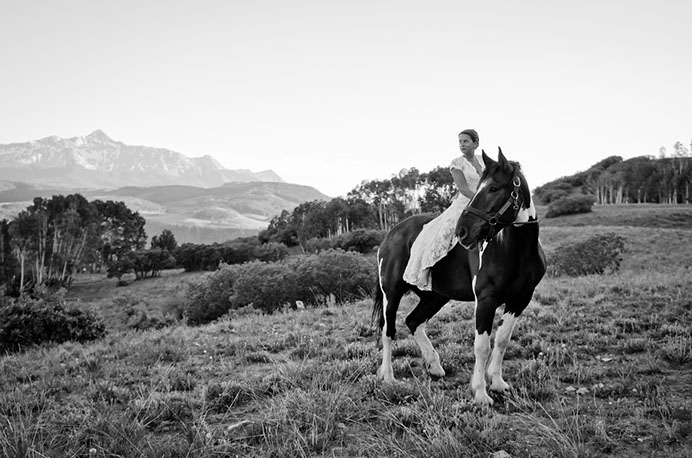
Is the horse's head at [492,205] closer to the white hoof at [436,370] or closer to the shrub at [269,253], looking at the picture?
the white hoof at [436,370]

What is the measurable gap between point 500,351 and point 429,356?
1.23m

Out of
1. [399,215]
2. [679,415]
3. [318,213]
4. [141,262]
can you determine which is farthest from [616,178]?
[679,415]

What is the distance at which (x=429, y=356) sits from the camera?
621cm

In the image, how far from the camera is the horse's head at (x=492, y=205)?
475 cm

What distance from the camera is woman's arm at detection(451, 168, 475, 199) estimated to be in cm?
552

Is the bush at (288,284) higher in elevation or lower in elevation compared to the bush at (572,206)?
lower

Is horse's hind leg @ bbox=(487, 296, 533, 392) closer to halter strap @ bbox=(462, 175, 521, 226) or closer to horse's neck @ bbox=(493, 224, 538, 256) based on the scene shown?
horse's neck @ bbox=(493, 224, 538, 256)

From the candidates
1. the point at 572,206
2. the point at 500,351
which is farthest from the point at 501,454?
the point at 572,206

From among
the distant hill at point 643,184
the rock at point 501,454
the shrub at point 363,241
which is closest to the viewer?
the rock at point 501,454

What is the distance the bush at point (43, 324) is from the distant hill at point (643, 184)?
293ft

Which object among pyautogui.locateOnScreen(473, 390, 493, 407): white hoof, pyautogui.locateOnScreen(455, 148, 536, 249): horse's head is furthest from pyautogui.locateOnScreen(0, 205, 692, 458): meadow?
pyautogui.locateOnScreen(455, 148, 536, 249): horse's head

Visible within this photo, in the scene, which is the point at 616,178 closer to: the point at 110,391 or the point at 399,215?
the point at 399,215

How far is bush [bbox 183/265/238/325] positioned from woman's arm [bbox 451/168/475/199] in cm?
2446

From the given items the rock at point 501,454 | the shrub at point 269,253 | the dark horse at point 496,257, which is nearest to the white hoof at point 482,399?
the dark horse at point 496,257
